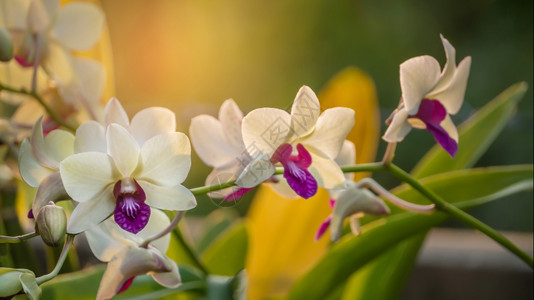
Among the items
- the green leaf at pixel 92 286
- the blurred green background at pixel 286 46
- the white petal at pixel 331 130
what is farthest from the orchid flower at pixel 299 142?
the blurred green background at pixel 286 46

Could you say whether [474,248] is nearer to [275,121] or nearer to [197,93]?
[275,121]

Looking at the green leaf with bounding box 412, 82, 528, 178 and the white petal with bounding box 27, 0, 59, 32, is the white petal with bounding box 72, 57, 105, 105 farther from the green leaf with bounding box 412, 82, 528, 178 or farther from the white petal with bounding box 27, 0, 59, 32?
the green leaf with bounding box 412, 82, 528, 178

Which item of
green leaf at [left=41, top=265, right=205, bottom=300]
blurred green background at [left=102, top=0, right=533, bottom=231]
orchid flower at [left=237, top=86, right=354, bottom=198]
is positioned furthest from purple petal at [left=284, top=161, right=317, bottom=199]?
blurred green background at [left=102, top=0, right=533, bottom=231]

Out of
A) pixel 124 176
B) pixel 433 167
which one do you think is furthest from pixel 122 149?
pixel 433 167

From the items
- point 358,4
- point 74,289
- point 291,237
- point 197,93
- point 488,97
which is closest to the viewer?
point 74,289

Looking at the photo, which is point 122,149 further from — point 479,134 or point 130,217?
point 479,134

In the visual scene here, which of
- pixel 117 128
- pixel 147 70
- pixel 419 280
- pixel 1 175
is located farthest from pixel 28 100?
pixel 147 70

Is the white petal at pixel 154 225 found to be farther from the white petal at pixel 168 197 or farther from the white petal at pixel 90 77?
the white petal at pixel 90 77
